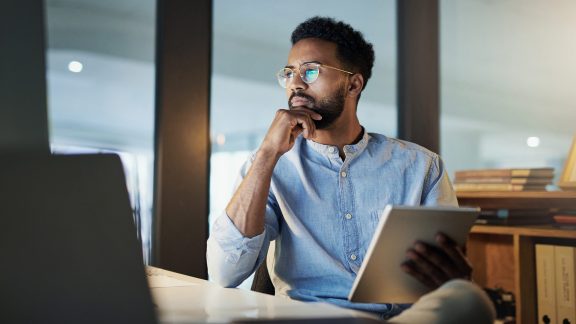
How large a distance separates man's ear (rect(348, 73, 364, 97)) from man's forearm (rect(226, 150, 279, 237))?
1.82 feet

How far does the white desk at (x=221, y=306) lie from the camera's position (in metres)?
0.83

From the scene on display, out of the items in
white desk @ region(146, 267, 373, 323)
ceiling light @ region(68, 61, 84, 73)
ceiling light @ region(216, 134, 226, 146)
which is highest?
ceiling light @ region(68, 61, 84, 73)

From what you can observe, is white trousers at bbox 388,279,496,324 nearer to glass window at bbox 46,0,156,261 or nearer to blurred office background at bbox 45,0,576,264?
blurred office background at bbox 45,0,576,264

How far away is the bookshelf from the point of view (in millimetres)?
2615

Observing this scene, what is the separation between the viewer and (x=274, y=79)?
9.55ft

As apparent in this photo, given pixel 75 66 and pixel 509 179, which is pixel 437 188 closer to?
pixel 509 179

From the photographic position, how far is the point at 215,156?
8.70 feet

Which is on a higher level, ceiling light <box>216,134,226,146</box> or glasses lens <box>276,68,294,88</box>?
glasses lens <box>276,68,294,88</box>

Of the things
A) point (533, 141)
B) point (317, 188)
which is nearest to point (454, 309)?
point (317, 188)

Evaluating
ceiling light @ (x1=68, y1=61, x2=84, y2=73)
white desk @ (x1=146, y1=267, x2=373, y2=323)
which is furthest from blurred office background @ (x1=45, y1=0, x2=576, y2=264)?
white desk @ (x1=146, y1=267, x2=373, y2=323)

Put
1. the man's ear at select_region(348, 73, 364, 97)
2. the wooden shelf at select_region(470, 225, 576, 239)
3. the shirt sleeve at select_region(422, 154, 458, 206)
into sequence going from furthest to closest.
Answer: the wooden shelf at select_region(470, 225, 576, 239), the man's ear at select_region(348, 73, 364, 97), the shirt sleeve at select_region(422, 154, 458, 206)

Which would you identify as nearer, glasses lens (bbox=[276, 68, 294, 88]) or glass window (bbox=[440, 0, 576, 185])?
glasses lens (bbox=[276, 68, 294, 88])

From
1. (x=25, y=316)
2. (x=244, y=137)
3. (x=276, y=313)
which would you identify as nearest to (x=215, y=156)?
(x=244, y=137)

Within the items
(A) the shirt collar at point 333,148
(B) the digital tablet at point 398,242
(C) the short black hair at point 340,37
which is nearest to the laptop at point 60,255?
(B) the digital tablet at point 398,242
